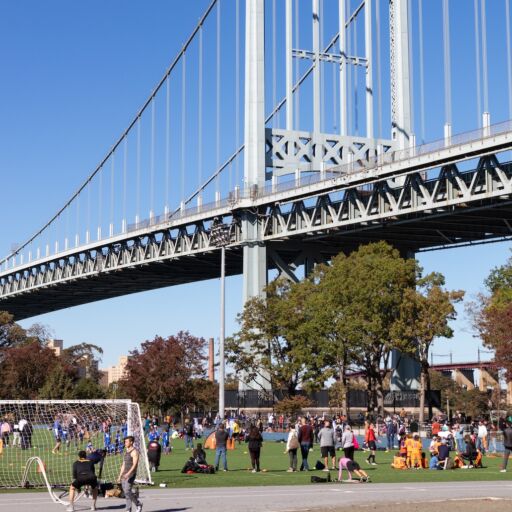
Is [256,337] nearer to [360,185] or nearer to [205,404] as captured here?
[360,185]

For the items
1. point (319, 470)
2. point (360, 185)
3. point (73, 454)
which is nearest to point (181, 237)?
point (360, 185)

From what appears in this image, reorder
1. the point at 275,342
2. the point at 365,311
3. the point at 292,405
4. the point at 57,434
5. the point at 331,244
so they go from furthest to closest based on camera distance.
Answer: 1. the point at 331,244
2. the point at 275,342
3. the point at 292,405
4. the point at 365,311
5. the point at 57,434

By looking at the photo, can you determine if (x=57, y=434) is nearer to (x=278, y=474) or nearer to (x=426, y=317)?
(x=278, y=474)

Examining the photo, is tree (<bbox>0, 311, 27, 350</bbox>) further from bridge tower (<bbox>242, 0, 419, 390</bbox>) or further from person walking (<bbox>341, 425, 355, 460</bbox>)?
person walking (<bbox>341, 425, 355, 460</bbox>)

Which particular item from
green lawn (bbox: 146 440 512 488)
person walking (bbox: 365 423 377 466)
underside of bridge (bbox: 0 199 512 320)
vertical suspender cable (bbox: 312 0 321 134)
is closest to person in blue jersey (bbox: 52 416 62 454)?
green lawn (bbox: 146 440 512 488)

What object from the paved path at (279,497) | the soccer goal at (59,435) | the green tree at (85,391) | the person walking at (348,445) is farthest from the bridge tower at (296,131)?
the paved path at (279,497)

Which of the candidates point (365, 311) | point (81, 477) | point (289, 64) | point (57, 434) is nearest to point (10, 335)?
point (289, 64)

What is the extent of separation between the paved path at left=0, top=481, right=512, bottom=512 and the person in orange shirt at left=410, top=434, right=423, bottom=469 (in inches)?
254

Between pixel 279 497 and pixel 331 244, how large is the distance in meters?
52.5

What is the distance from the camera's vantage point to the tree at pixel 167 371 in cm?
8519

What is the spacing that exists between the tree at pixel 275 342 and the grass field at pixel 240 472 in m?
19.6

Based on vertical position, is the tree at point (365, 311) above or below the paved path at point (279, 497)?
above

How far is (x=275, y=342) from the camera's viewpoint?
6875 cm

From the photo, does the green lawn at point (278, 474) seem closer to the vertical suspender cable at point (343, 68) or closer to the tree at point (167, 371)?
the vertical suspender cable at point (343, 68)
